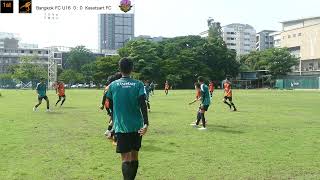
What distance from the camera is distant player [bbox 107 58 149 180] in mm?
6027

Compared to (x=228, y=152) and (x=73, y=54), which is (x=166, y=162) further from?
(x=73, y=54)

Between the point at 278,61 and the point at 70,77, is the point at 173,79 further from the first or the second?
the point at 70,77

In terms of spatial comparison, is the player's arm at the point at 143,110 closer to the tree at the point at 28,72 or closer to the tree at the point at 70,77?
the tree at the point at 70,77

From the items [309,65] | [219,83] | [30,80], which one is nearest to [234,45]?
[309,65]

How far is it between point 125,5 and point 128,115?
30955 millimetres

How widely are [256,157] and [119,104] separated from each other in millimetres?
4195

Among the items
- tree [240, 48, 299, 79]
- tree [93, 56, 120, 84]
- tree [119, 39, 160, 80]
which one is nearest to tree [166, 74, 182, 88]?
tree [119, 39, 160, 80]

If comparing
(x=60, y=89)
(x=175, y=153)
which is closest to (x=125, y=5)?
(x=60, y=89)

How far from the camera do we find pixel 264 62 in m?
102

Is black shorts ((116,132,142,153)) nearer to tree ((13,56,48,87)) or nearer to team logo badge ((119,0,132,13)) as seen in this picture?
team logo badge ((119,0,132,13))

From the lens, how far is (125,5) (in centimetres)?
3612

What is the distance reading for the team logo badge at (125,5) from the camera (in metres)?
35.7

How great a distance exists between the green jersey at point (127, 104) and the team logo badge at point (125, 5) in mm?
30173

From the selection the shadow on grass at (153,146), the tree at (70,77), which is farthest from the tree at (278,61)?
the shadow on grass at (153,146)
